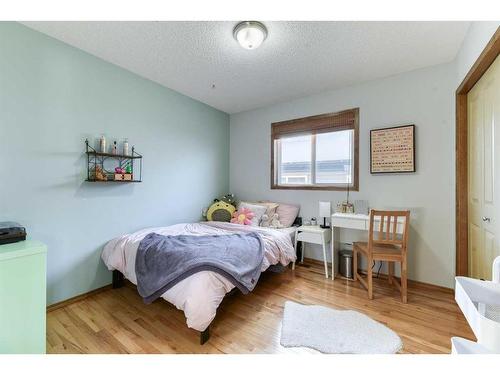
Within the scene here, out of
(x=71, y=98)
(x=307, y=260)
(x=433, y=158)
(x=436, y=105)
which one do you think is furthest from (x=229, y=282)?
(x=436, y=105)

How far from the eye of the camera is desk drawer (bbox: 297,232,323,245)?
9.22 ft

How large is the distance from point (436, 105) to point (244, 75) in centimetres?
220

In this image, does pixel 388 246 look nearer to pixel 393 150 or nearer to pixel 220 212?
pixel 393 150

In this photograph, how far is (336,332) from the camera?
1.69 m

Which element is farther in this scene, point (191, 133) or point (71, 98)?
point (191, 133)

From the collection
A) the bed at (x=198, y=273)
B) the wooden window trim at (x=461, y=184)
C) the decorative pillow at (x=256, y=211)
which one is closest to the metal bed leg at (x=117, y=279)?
the bed at (x=198, y=273)

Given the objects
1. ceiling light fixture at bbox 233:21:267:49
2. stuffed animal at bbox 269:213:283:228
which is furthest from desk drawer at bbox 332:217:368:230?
ceiling light fixture at bbox 233:21:267:49

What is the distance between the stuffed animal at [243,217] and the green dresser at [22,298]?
2166 mm

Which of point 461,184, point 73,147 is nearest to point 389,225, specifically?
point 461,184

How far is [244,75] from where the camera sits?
2.65 metres

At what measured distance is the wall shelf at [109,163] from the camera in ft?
7.43

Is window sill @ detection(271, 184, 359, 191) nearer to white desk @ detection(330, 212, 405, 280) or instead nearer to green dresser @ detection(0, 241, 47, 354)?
white desk @ detection(330, 212, 405, 280)

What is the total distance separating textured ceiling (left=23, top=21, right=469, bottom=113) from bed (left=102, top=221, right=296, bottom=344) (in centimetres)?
192
